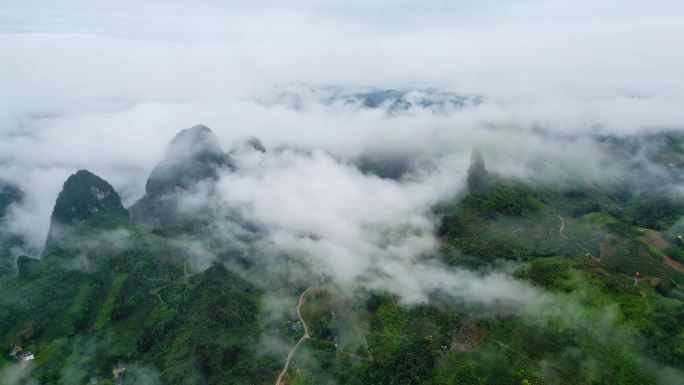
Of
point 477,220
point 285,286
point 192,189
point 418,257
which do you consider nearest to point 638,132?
point 477,220

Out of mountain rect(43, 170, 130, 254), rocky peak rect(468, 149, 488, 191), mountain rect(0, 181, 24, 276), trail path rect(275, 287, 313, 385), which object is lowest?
mountain rect(0, 181, 24, 276)

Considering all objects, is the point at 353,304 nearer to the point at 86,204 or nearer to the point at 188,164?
the point at 86,204

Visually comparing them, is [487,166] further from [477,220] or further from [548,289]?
[548,289]

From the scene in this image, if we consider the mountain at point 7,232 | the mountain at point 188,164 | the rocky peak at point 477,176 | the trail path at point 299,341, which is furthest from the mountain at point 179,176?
the rocky peak at point 477,176

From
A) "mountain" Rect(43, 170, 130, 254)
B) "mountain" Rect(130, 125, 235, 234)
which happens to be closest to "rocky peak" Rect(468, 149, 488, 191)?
"mountain" Rect(130, 125, 235, 234)

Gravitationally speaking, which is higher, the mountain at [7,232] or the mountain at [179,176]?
the mountain at [179,176]

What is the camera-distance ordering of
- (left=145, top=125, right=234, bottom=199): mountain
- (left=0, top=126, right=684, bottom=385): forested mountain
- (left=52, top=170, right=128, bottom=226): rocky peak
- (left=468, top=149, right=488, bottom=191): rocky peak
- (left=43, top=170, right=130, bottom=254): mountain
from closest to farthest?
(left=0, top=126, right=684, bottom=385): forested mountain, (left=43, top=170, right=130, bottom=254): mountain, (left=52, top=170, right=128, bottom=226): rocky peak, (left=468, top=149, right=488, bottom=191): rocky peak, (left=145, top=125, right=234, bottom=199): mountain

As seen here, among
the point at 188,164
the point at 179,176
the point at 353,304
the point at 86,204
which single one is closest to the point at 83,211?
the point at 86,204

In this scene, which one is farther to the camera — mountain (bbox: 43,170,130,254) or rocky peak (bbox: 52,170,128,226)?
rocky peak (bbox: 52,170,128,226)

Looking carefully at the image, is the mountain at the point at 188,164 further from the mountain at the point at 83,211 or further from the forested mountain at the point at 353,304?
the mountain at the point at 83,211

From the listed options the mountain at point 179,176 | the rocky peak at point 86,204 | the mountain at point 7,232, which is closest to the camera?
the mountain at point 7,232

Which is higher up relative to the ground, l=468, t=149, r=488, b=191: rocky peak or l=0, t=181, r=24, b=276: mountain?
l=468, t=149, r=488, b=191: rocky peak

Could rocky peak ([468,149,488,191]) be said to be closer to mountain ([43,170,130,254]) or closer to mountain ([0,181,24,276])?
mountain ([43,170,130,254])
